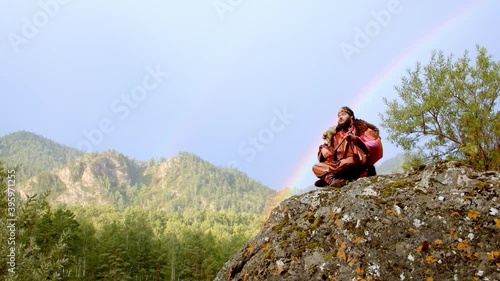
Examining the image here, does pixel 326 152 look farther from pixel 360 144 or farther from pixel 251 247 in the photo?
pixel 251 247

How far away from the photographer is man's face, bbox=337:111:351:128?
32.5ft

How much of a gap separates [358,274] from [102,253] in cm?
5249

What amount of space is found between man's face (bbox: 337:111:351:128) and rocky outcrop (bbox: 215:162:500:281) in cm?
290

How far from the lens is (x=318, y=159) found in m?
10.1

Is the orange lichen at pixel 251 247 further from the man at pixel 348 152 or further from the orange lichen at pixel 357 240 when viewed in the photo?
the man at pixel 348 152

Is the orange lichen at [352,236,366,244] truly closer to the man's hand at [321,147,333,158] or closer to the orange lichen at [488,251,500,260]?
the orange lichen at [488,251,500,260]

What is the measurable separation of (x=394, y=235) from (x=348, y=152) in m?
3.75

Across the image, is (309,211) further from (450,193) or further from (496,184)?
(496,184)

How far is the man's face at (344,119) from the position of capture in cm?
991

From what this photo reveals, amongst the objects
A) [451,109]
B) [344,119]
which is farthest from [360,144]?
[451,109]

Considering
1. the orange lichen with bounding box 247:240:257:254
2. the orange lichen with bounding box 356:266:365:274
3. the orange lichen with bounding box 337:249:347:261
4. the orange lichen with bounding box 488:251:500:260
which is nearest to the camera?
the orange lichen with bounding box 488:251:500:260

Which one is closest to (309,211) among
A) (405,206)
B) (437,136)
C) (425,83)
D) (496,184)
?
(405,206)

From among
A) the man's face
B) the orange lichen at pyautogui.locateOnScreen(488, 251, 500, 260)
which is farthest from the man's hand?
the orange lichen at pyautogui.locateOnScreen(488, 251, 500, 260)

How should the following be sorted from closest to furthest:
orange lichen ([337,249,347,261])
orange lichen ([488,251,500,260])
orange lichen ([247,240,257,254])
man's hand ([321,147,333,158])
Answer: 1. orange lichen ([488,251,500,260])
2. orange lichen ([337,249,347,261])
3. orange lichen ([247,240,257,254])
4. man's hand ([321,147,333,158])
